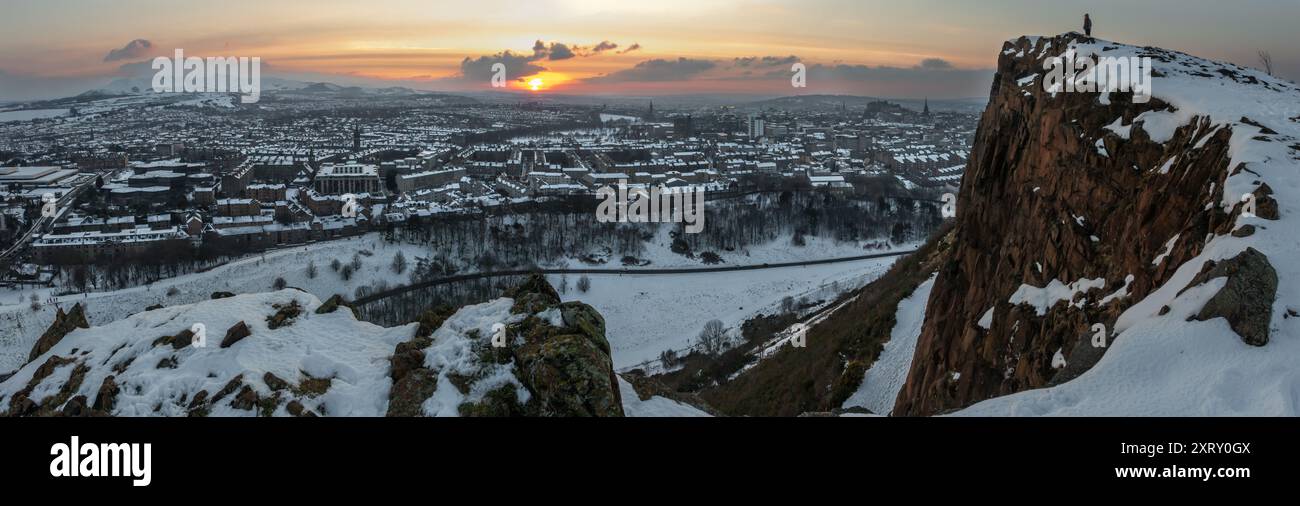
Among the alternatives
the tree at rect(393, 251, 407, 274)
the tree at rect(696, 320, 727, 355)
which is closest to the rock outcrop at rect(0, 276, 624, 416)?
the tree at rect(696, 320, 727, 355)

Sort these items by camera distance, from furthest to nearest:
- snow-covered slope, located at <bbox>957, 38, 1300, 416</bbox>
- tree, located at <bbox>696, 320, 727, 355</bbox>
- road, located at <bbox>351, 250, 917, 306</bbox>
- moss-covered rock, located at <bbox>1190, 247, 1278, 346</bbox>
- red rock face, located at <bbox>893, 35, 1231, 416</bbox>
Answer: road, located at <bbox>351, 250, 917, 306</bbox>, tree, located at <bbox>696, 320, 727, 355</bbox>, red rock face, located at <bbox>893, 35, 1231, 416</bbox>, moss-covered rock, located at <bbox>1190, 247, 1278, 346</bbox>, snow-covered slope, located at <bbox>957, 38, 1300, 416</bbox>

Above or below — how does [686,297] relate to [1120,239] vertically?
below

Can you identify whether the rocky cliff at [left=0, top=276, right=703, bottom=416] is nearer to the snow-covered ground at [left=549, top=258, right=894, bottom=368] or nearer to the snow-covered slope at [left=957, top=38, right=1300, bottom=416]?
the snow-covered slope at [left=957, top=38, right=1300, bottom=416]

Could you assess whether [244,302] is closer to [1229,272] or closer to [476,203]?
[1229,272]

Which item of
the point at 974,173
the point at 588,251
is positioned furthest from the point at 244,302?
the point at 588,251

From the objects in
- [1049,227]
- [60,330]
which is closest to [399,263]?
[60,330]

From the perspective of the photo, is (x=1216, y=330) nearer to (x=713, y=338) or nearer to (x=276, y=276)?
(x=713, y=338)
